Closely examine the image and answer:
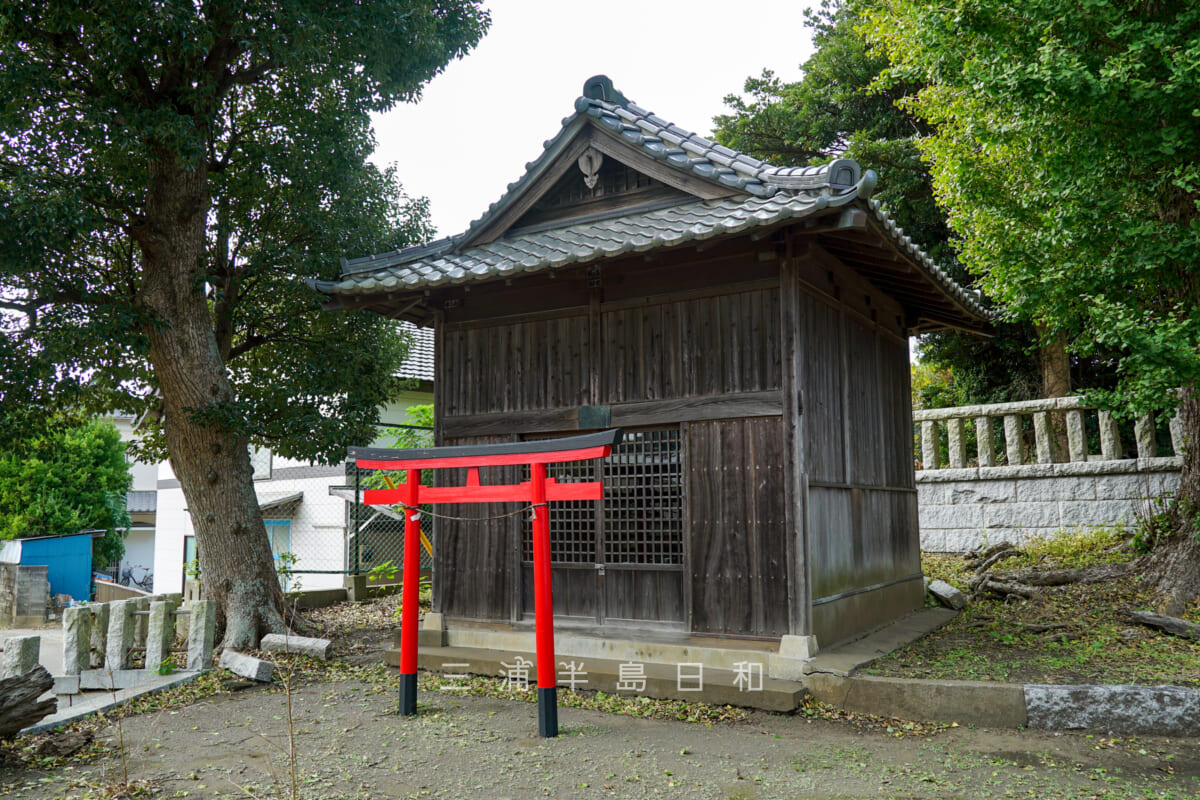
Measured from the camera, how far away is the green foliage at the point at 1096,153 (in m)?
8.12

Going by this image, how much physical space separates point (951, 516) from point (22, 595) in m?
18.3

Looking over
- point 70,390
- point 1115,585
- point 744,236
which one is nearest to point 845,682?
point 744,236

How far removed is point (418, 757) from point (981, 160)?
405 inches

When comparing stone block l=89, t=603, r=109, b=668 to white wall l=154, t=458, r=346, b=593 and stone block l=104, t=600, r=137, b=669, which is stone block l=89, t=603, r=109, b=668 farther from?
white wall l=154, t=458, r=346, b=593

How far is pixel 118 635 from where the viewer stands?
8.68 meters

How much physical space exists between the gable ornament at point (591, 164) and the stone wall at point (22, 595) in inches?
566

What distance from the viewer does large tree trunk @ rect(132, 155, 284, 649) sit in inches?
385

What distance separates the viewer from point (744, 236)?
Answer: 771cm

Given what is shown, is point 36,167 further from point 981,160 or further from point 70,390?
point 981,160

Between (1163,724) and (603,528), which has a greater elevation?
(603,528)

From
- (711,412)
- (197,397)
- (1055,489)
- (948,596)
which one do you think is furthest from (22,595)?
(1055,489)

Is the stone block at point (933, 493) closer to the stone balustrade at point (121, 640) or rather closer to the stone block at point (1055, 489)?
the stone block at point (1055, 489)

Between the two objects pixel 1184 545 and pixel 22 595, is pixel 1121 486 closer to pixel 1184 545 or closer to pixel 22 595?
pixel 1184 545

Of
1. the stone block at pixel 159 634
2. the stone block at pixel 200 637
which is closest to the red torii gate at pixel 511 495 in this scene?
the stone block at pixel 200 637
